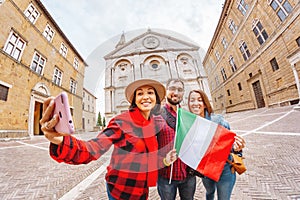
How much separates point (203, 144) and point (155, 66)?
6.52 metres

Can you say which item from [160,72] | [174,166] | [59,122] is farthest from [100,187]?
[160,72]

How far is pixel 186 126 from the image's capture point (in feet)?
4.37

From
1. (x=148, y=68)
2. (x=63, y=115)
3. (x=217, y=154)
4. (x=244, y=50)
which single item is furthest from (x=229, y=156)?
(x=244, y=50)

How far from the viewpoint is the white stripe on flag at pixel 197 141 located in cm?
122

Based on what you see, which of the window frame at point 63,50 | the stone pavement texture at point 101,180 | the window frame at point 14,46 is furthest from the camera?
the window frame at point 63,50

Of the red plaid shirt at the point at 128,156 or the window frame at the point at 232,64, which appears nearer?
the red plaid shirt at the point at 128,156

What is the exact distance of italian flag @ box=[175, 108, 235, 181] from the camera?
3.76ft

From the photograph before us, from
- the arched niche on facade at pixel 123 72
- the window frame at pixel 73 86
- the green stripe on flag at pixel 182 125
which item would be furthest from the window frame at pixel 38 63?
the green stripe on flag at pixel 182 125

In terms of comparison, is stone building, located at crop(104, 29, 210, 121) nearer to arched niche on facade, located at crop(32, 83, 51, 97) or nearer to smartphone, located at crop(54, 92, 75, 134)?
smartphone, located at crop(54, 92, 75, 134)

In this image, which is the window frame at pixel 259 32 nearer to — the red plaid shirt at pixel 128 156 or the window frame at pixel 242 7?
the window frame at pixel 242 7

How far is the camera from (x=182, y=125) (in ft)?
4.31

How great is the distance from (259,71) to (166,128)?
18193 millimetres

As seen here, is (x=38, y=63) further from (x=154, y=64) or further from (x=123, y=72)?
(x=154, y=64)

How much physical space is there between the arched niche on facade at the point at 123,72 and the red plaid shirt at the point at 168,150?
4.60 meters
